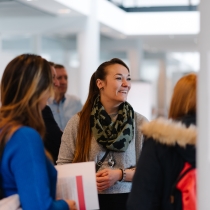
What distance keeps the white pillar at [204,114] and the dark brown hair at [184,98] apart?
40 centimetres

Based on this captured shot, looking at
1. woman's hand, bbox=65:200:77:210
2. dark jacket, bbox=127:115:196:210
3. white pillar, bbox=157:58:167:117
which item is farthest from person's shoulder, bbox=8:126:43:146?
white pillar, bbox=157:58:167:117

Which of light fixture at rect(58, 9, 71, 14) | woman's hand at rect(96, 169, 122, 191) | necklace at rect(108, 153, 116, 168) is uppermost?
light fixture at rect(58, 9, 71, 14)

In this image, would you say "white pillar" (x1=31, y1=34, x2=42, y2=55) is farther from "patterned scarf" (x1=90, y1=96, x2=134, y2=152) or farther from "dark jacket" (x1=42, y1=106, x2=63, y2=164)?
"patterned scarf" (x1=90, y1=96, x2=134, y2=152)

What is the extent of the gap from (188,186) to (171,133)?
0.76ft

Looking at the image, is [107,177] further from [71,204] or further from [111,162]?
[71,204]

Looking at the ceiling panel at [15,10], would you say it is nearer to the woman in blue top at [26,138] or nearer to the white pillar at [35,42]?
the white pillar at [35,42]

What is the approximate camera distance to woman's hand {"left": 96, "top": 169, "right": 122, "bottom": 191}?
10.2 feet

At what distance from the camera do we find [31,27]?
10.5m

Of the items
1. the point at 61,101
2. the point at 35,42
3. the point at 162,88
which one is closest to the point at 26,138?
the point at 61,101

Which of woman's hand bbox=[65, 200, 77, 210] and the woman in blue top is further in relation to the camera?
Answer: woman's hand bbox=[65, 200, 77, 210]

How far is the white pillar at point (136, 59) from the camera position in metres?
16.6

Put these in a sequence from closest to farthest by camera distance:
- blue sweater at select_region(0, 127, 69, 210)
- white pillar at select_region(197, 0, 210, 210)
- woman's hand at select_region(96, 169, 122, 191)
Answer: white pillar at select_region(197, 0, 210, 210)
blue sweater at select_region(0, 127, 69, 210)
woman's hand at select_region(96, 169, 122, 191)

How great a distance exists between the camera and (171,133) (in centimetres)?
232

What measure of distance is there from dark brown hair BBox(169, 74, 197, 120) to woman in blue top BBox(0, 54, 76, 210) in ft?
1.79
